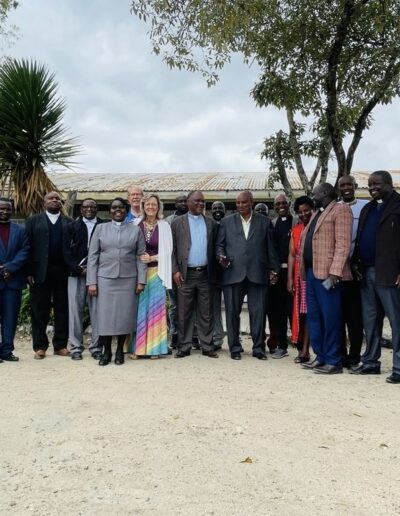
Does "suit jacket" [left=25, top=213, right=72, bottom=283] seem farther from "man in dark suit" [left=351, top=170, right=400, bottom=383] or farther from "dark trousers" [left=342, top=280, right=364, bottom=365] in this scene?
"man in dark suit" [left=351, top=170, right=400, bottom=383]

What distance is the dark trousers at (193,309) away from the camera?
20.4 ft

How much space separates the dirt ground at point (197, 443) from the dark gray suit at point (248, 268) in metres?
0.83

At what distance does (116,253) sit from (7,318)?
1590 millimetres

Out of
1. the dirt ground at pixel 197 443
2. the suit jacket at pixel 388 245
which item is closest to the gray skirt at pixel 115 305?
the dirt ground at pixel 197 443

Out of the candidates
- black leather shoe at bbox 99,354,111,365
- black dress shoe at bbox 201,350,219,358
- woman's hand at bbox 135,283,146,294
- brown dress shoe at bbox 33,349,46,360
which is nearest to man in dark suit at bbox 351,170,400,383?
black dress shoe at bbox 201,350,219,358

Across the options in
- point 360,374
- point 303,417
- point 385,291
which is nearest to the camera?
point 303,417

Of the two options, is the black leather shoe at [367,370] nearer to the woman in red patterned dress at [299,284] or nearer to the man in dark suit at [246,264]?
the woman in red patterned dress at [299,284]

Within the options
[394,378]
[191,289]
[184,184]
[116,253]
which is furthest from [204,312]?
[184,184]

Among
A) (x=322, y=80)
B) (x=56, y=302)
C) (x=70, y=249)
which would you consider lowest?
(x=56, y=302)

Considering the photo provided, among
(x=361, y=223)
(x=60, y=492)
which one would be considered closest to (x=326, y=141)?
(x=361, y=223)

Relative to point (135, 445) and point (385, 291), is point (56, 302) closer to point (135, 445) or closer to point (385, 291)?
point (135, 445)

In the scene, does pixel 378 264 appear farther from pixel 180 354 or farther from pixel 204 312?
pixel 180 354

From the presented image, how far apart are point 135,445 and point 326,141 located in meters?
7.14

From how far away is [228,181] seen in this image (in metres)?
13.4
